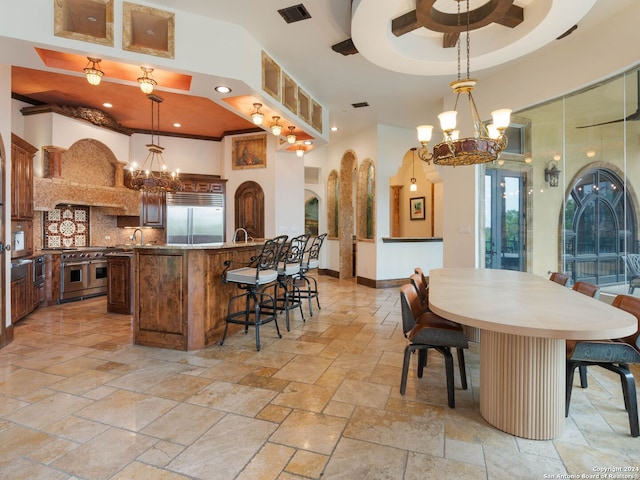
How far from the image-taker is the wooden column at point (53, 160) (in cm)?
534

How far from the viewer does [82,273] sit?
5605mm

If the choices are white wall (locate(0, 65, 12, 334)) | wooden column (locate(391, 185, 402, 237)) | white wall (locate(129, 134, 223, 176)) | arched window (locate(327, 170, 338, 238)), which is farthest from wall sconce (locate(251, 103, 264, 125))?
wooden column (locate(391, 185, 402, 237))

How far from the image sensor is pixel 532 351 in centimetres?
183

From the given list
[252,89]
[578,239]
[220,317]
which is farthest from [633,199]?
[220,317]

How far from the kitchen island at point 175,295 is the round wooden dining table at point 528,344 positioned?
93.9 inches

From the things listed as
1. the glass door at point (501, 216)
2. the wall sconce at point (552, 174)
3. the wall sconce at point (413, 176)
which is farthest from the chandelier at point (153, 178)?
the wall sconce at point (413, 176)

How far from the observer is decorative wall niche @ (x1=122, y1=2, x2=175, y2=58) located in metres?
2.93

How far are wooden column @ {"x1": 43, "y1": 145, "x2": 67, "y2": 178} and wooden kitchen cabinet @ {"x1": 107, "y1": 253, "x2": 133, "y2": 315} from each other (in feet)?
6.55

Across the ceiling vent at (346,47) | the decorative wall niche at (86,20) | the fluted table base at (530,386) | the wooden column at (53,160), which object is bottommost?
the fluted table base at (530,386)

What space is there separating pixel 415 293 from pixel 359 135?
5.66 metres

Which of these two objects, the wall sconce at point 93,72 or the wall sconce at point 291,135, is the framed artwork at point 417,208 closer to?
the wall sconce at point 291,135

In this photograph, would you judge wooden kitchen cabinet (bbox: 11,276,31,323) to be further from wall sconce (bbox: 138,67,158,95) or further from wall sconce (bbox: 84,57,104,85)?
wall sconce (bbox: 138,67,158,95)

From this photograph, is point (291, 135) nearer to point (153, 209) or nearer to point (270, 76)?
point (270, 76)

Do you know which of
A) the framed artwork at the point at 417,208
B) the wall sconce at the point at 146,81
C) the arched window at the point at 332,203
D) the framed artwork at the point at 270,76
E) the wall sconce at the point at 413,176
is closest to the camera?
the wall sconce at the point at 146,81
